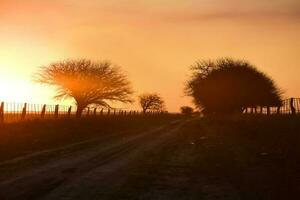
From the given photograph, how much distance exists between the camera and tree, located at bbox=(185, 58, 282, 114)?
68.4 metres

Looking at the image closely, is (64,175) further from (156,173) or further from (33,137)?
(33,137)

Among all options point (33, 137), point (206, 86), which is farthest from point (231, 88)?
point (33, 137)

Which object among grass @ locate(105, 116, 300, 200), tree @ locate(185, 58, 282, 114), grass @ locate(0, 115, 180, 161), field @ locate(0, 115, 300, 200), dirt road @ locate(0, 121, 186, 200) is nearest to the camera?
dirt road @ locate(0, 121, 186, 200)

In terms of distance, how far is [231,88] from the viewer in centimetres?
6838

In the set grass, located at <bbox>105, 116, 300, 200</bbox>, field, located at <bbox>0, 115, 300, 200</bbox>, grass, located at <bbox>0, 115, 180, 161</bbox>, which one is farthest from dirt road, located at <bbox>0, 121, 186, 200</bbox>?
grass, located at <bbox>0, 115, 180, 161</bbox>

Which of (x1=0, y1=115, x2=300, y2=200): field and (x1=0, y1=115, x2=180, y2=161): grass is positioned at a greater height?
(x1=0, y1=115, x2=180, y2=161): grass

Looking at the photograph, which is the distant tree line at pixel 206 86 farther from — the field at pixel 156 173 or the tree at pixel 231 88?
the field at pixel 156 173

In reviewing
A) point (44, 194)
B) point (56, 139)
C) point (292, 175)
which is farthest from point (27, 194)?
point (56, 139)

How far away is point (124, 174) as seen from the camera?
44.0 feet

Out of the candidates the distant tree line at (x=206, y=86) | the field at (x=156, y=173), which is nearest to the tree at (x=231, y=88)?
the distant tree line at (x=206, y=86)

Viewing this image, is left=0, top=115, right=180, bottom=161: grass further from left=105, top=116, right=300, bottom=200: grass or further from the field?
left=105, top=116, right=300, bottom=200: grass

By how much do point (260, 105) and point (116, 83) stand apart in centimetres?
2187

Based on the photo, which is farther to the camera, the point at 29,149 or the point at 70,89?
the point at 70,89

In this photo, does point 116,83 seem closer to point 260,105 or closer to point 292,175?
point 260,105
